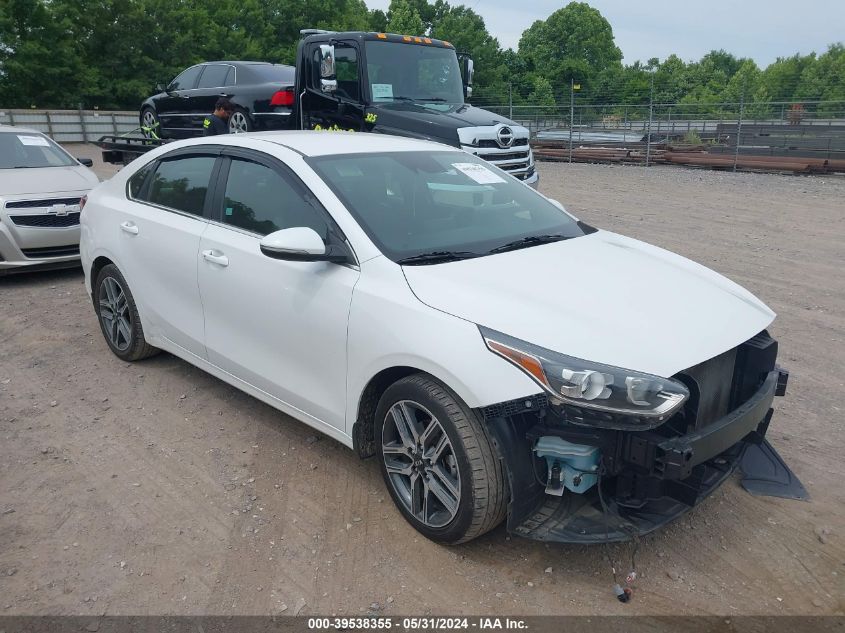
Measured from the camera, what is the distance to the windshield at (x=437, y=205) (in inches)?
142

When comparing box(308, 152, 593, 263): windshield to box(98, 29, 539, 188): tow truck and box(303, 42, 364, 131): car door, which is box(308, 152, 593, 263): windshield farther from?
box(303, 42, 364, 131): car door

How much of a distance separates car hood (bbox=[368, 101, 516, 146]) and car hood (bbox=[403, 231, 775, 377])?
19.0 feet

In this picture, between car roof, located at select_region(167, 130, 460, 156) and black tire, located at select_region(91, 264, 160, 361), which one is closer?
car roof, located at select_region(167, 130, 460, 156)

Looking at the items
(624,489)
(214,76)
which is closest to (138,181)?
(624,489)

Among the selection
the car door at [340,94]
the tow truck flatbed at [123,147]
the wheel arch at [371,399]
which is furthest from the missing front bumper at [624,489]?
the tow truck flatbed at [123,147]

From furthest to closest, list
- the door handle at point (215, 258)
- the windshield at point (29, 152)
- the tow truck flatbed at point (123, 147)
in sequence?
the tow truck flatbed at point (123, 147), the windshield at point (29, 152), the door handle at point (215, 258)

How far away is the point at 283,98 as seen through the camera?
36.8 ft

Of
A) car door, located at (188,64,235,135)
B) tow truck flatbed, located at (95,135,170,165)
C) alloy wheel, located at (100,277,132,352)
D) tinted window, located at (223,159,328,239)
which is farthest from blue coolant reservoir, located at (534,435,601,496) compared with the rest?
car door, located at (188,64,235,135)

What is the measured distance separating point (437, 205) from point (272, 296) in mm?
1018

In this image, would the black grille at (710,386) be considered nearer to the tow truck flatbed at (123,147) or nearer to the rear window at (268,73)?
the tow truck flatbed at (123,147)

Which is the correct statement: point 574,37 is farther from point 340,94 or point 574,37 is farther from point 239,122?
point 340,94

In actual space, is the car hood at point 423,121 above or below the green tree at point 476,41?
below

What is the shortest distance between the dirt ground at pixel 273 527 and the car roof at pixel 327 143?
165cm

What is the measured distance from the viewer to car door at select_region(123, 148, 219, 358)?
4.43 m
